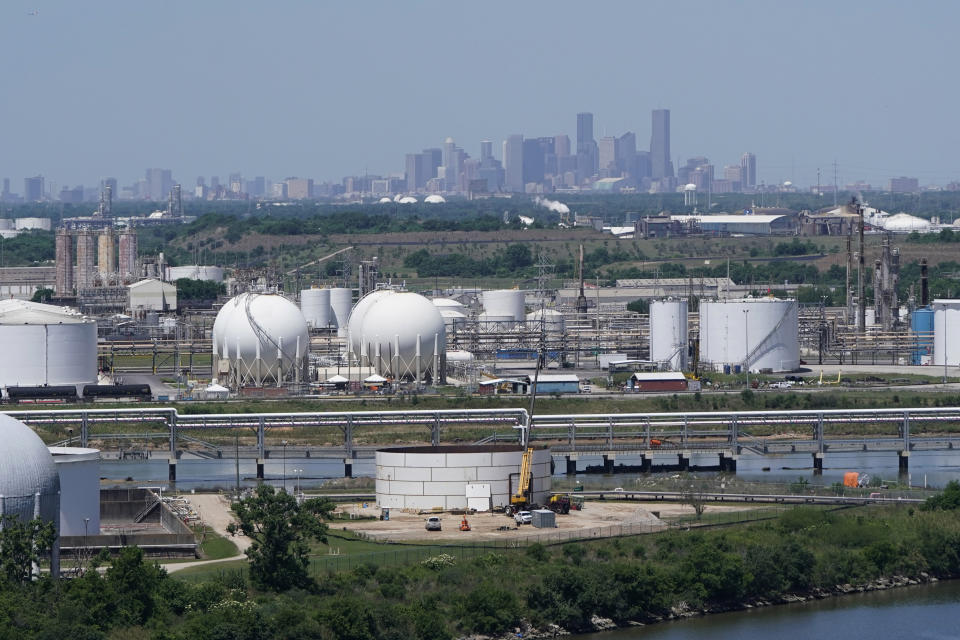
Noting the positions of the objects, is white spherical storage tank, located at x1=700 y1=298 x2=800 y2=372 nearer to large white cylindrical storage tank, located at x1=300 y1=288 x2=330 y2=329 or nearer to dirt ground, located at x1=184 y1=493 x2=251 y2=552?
large white cylindrical storage tank, located at x1=300 y1=288 x2=330 y2=329

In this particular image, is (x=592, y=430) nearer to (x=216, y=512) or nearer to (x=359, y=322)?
(x=359, y=322)

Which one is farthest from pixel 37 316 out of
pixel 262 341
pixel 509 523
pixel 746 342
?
pixel 509 523

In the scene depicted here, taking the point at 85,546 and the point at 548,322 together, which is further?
the point at 548,322

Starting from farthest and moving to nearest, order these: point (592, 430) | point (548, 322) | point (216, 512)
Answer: point (548, 322), point (592, 430), point (216, 512)

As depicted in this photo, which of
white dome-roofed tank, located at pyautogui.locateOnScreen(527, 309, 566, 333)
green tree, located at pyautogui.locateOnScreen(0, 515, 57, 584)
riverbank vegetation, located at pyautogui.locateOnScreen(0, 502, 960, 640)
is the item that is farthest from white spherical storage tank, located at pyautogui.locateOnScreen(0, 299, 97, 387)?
green tree, located at pyautogui.locateOnScreen(0, 515, 57, 584)

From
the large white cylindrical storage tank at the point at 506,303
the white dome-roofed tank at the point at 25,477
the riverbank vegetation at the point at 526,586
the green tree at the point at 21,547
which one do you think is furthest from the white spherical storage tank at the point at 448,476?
the large white cylindrical storage tank at the point at 506,303

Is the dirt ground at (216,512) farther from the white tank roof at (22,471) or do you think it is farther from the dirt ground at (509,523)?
the white tank roof at (22,471)
